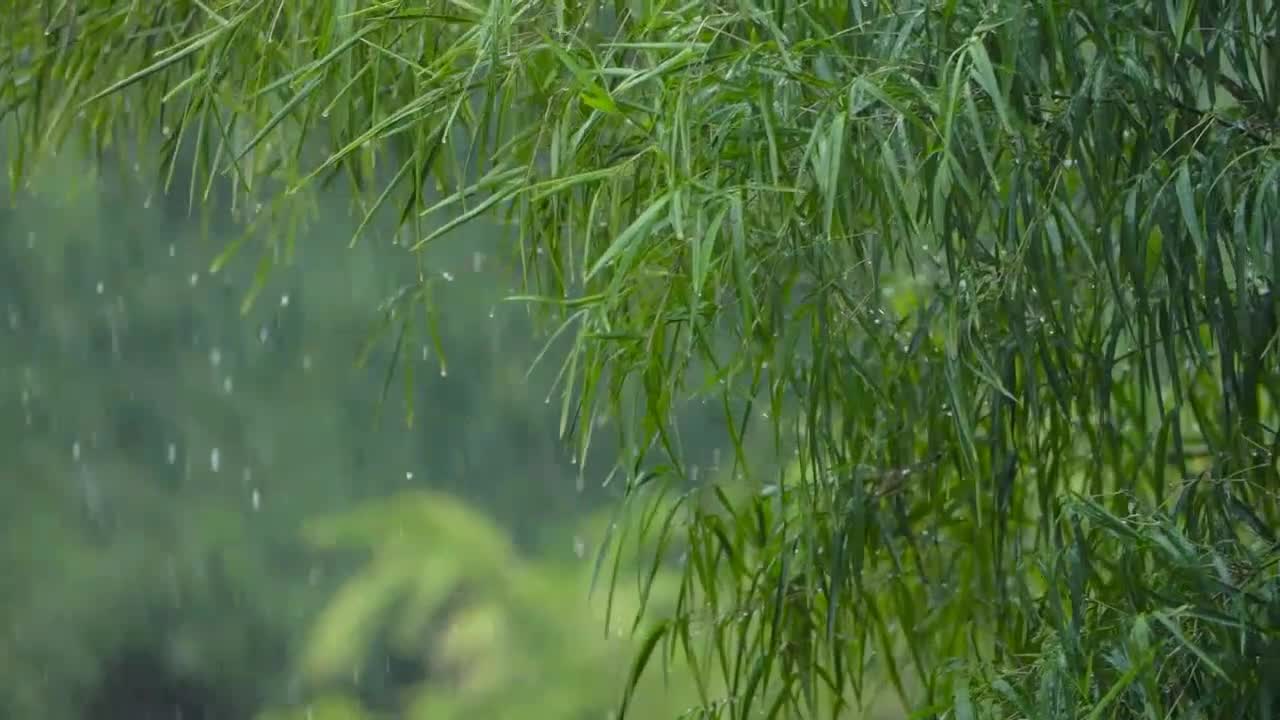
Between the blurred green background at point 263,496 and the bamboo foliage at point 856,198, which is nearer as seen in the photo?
the bamboo foliage at point 856,198

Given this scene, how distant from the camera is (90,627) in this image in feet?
16.5

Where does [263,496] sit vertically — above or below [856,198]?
below

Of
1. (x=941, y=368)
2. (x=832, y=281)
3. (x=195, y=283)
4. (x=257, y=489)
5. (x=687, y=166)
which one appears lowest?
(x=257, y=489)

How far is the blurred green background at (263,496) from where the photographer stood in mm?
5035

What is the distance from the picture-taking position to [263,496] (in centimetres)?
522

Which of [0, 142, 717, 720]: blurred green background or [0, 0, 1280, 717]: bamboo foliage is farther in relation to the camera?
[0, 142, 717, 720]: blurred green background

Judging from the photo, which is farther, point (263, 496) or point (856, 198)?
point (263, 496)

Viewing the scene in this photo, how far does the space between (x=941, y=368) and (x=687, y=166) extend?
0.47 meters

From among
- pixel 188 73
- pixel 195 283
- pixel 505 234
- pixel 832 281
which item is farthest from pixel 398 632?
pixel 832 281

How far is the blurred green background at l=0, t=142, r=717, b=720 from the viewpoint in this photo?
16.5ft

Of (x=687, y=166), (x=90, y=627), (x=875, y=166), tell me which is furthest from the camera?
(x=90, y=627)

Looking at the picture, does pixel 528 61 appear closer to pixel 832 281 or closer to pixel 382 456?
pixel 832 281

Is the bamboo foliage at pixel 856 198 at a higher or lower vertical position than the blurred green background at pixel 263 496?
higher

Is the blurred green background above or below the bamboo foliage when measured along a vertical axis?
below
